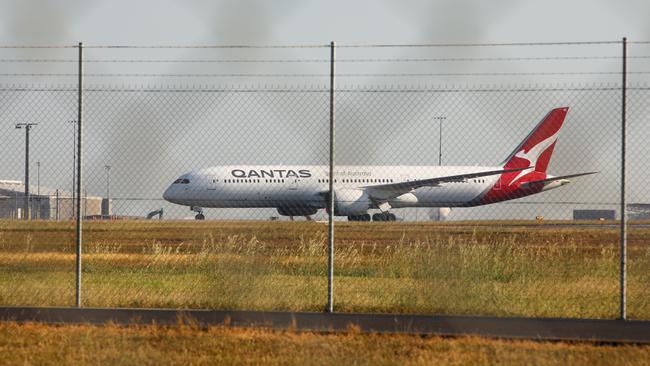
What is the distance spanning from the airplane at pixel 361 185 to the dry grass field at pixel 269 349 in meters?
39.6

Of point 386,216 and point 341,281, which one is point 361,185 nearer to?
point 386,216

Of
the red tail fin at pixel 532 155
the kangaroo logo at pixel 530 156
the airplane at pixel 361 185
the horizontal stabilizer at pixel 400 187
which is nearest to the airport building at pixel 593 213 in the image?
the red tail fin at pixel 532 155

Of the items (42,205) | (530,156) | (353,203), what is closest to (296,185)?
(353,203)

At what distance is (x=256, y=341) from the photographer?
33.2ft

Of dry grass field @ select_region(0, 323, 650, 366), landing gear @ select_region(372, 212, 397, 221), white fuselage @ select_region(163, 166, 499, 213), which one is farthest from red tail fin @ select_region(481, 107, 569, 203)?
dry grass field @ select_region(0, 323, 650, 366)

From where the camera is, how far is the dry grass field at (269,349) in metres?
8.98

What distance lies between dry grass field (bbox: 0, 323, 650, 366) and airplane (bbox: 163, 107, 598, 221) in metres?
39.6

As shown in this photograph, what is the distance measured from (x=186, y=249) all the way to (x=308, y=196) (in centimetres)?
2666

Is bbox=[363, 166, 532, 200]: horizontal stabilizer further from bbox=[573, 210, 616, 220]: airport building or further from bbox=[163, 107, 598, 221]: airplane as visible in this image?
bbox=[573, 210, 616, 220]: airport building

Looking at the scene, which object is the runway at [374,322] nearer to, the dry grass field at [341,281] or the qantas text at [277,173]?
the dry grass field at [341,281]

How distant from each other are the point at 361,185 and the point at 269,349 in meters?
46.9

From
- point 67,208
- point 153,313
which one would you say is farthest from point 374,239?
point 67,208

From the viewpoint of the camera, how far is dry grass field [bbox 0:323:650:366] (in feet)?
29.5

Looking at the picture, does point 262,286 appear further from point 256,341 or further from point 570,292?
point 570,292
